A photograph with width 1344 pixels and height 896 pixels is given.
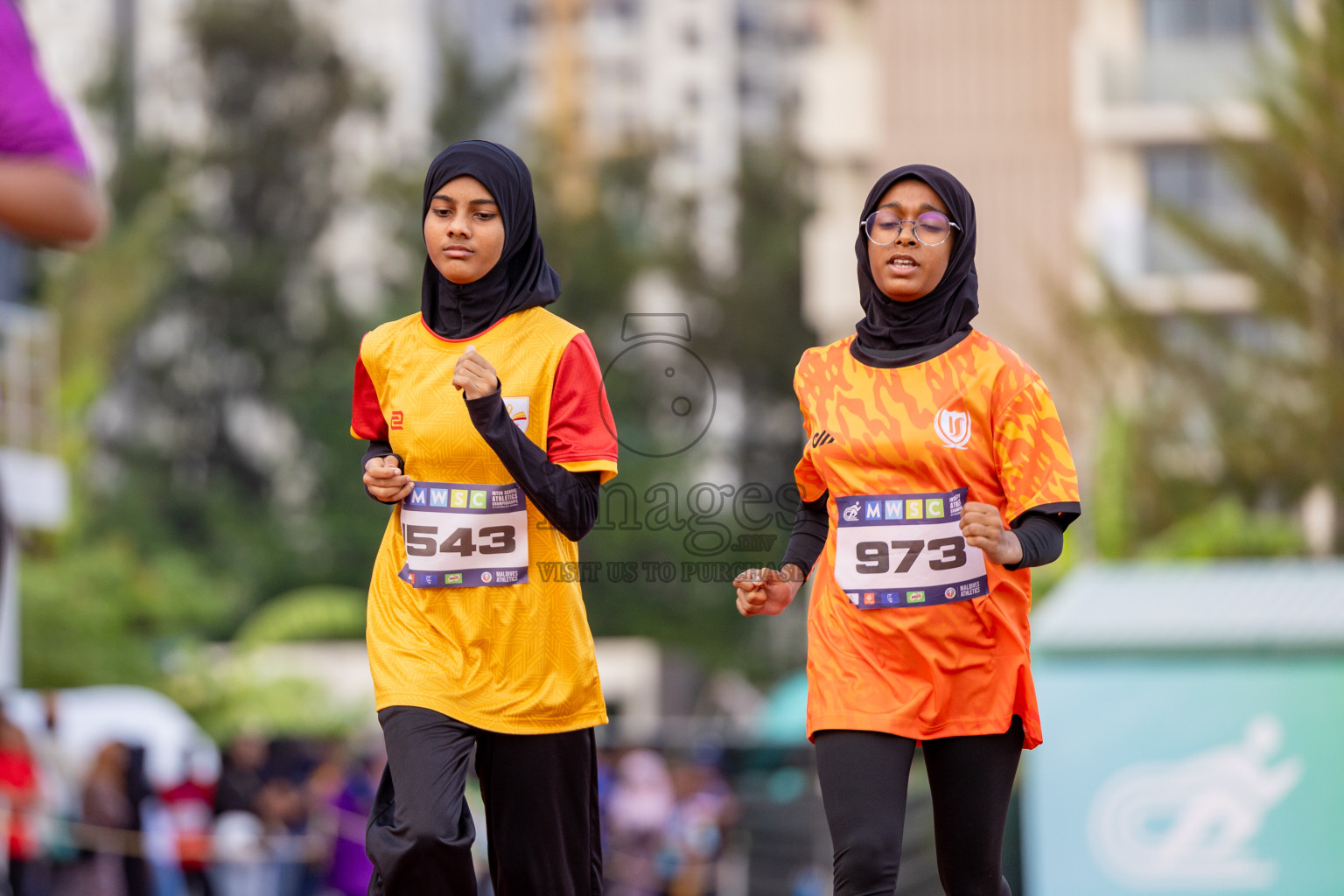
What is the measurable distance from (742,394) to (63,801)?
28259 millimetres

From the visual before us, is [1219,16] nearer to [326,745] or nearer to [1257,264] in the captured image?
[1257,264]

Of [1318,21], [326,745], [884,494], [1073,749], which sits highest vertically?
[1318,21]

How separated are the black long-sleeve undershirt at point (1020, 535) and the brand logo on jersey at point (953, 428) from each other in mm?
242

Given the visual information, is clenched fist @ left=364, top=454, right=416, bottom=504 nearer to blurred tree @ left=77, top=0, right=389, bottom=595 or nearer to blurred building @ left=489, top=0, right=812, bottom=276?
blurred tree @ left=77, top=0, right=389, bottom=595

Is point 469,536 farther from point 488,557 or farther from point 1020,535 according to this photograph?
point 1020,535

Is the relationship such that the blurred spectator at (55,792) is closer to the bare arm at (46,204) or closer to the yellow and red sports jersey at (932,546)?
the yellow and red sports jersey at (932,546)

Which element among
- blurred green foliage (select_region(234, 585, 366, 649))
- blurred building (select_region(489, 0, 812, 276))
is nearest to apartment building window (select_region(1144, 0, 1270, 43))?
blurred green foliage (select_region(234, 585, 366, 649))

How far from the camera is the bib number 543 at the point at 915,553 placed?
15.6 ft

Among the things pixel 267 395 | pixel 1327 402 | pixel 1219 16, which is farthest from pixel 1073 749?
pixel 267 395

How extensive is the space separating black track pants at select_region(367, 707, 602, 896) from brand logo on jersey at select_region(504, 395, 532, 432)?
2.55ft

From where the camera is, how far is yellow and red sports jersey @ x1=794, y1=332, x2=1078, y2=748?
15.5 feet

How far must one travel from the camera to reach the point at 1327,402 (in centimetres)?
2214

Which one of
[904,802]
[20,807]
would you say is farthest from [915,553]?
[20,807]

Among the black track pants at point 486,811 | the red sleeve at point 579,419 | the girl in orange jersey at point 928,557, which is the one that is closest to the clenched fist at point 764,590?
the girl in orange jersey at point 928,557
